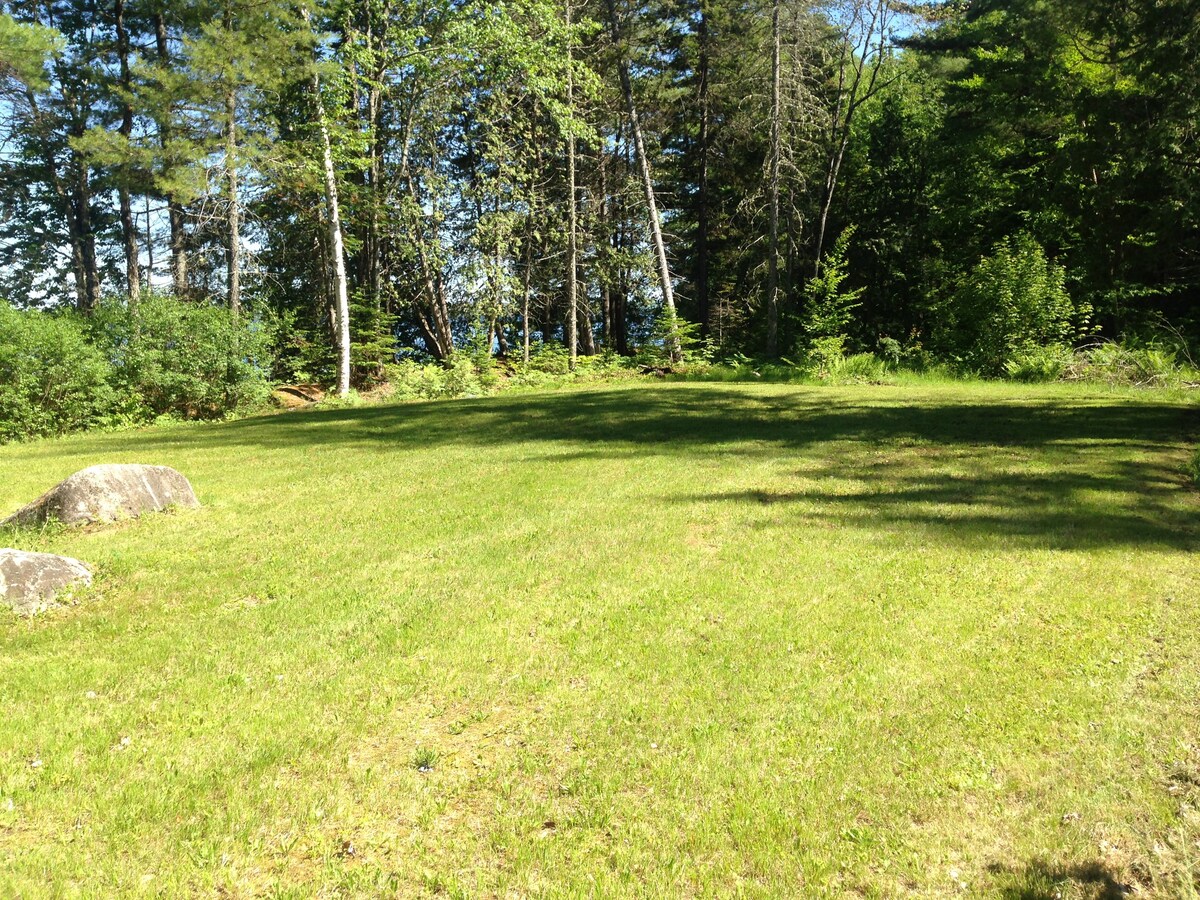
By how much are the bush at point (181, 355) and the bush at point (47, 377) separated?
23.1 inches

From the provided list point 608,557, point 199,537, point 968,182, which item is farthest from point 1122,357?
point 199,537

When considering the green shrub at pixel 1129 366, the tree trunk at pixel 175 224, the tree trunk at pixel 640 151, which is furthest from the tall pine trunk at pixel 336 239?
the green shrub at pixel 1129 366

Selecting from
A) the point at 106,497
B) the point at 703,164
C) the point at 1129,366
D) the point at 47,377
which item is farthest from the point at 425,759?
the point at 703,164

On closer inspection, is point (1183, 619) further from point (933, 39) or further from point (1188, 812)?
point (933, 39)

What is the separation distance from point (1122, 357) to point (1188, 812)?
15414 millimetres

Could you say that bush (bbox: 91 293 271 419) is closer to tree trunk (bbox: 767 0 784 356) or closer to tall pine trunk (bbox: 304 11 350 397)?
tall pine trunk (bbox: 304 11 350 397)

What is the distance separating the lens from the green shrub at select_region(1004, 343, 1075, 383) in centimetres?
1541

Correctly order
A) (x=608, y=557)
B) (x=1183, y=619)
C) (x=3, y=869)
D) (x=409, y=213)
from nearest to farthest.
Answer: (x=3, y=869)
(x=1183, y=619)
(x=608, y=557)
(x=409, y=213)

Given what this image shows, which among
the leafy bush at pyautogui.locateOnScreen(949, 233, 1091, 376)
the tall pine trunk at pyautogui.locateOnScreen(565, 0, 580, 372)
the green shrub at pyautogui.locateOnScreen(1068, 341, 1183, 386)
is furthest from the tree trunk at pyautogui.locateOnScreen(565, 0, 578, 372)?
the green shrub at pyautogui.locateOnScreen(1068, 341, 1183, 386)

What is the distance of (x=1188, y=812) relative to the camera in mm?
2615

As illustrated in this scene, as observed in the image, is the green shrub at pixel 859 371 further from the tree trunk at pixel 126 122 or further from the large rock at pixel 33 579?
the tree trunk at pixel 126 122

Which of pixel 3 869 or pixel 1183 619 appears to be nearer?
pixel 3 869

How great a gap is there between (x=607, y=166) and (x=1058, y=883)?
91.9ft

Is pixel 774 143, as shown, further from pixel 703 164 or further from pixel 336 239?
pixel 336 239
